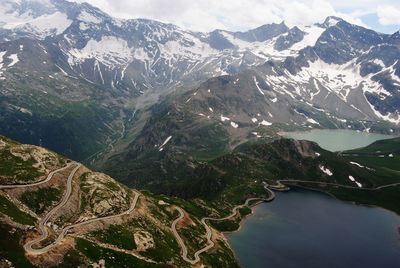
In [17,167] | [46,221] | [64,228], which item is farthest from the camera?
[17,167]

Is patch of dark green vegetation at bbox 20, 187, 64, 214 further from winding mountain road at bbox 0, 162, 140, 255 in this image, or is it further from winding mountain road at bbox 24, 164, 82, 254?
winding mountain road at bbox 0, 162, 140, 255

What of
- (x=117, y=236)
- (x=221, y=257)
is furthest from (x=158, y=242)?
(x=221, y=257)

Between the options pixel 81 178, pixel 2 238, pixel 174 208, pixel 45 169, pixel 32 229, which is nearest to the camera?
pixel 2 238

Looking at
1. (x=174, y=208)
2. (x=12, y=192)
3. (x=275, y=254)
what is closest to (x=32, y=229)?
(x=12, y=192)

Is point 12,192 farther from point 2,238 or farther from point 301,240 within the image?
point 301,240

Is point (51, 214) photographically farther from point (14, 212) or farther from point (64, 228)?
point (14, 212)
